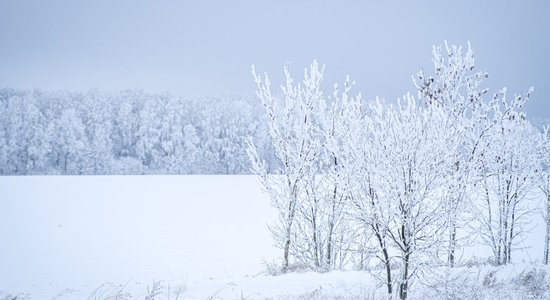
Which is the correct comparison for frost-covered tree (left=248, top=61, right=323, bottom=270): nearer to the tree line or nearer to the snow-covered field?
the tree line

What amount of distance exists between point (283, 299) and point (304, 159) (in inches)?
165

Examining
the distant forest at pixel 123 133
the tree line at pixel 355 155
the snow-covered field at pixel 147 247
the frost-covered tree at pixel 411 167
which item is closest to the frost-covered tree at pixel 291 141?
the tree line at pixel 355 155

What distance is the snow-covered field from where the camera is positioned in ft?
27.7

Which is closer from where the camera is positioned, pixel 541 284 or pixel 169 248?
pixel 541 284

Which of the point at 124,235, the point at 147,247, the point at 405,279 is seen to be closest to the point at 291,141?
the point at 405,279

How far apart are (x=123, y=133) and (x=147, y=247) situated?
5457 cm

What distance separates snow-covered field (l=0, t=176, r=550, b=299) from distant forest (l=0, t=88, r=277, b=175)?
83.6 feet

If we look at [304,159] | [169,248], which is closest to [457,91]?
[304,159]

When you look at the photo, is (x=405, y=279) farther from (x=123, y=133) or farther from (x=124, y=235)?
(x=123, y=133)

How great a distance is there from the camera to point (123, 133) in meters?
68.8

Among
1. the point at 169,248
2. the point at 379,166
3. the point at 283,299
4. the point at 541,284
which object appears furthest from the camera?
the point at 169,248

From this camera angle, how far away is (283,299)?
6742mm

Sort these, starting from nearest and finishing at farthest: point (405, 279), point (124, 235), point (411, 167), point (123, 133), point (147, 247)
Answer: point (411, 167) < point (405, 279) < point (147, 247) < point (124, 235) < point (123, 133)

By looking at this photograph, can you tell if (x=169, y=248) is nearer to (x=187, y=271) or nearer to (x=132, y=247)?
(x=132, y=247)
